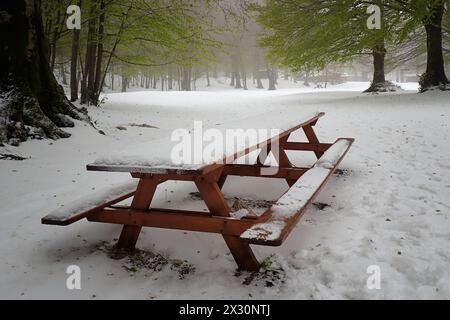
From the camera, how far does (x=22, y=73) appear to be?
672 centimetres

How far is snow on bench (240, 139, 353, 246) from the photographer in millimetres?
2125

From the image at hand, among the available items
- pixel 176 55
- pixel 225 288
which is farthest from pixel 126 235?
pixel 176 55

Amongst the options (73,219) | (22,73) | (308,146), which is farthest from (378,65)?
(73,219)

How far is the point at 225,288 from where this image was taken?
2.54 m

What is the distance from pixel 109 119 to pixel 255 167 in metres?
7.74

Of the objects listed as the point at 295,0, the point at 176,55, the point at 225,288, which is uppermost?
the point at 295,0

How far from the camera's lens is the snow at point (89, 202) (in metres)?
2.79

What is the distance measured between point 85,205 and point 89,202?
0.22ft

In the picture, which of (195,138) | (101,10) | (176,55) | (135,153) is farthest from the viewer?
(176,55)

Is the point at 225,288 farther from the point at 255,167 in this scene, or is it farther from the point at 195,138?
the point at 255,167

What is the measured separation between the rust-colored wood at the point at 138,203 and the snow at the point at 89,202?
34 centimetres

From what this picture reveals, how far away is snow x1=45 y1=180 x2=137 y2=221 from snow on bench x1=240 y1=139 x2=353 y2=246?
4.85 ft

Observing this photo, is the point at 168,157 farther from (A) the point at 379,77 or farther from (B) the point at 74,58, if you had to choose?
(A) the point at 379,77

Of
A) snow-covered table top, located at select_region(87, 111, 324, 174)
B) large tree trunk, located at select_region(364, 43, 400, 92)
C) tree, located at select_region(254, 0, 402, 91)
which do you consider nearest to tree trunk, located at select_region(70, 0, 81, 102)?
tree, located at select_region(254, 0, 402, 91)
